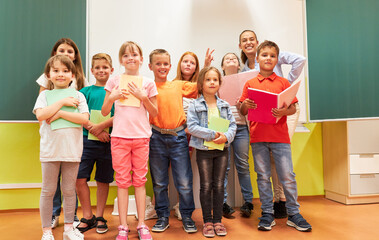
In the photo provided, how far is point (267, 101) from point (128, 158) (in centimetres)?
97

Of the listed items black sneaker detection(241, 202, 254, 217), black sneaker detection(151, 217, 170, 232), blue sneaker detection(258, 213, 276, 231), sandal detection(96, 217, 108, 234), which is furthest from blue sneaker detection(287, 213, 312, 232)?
sandal detection(96, 217, 108, 234)

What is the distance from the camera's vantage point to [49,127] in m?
1.67

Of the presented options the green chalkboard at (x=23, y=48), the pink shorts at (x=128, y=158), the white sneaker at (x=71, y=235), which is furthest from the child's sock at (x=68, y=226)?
the green chalkboard at (x=23, y=48)

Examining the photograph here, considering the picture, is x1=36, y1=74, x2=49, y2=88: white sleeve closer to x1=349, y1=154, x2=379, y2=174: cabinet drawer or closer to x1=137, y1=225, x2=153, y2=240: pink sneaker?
x1=137, y1=225, x2=153, y2=240: pink sneaker

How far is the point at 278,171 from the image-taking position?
6.48 feet

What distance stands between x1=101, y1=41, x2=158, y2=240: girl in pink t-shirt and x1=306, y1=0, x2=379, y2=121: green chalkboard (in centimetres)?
187

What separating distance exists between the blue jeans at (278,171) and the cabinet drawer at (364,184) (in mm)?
1049

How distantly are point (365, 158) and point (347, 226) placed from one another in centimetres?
95

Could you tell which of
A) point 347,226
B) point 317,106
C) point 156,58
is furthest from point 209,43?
point 347,226

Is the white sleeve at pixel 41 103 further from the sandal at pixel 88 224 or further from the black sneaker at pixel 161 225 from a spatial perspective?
the black sneaker at pixel 161 225

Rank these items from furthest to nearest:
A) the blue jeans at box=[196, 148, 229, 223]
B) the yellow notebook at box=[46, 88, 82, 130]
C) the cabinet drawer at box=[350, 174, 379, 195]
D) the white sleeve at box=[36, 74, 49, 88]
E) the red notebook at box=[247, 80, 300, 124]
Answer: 1. the cabinet drawer at box=[350, 174, 379, 195]
2. the white sleeve at box=[36, 74, 49, 88]
3. the blue jeans at box=[196, 148, 229, 223]
4. the red notebook at box=[247, 80, 300, 124]
5. the yellow notebook at box=[46, 88, 82, 130]

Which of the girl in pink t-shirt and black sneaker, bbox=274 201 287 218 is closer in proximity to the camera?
the girl in pink t-shirt

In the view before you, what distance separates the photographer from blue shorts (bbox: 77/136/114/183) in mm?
1957

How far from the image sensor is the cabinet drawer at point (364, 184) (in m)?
2.63
